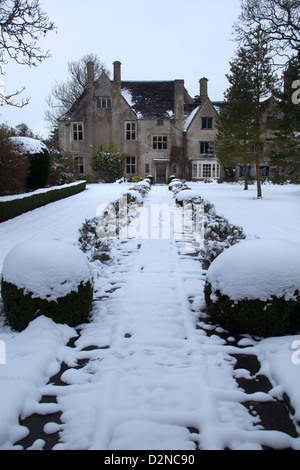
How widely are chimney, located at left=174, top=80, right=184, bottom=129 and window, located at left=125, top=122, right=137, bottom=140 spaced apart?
14.5 feet

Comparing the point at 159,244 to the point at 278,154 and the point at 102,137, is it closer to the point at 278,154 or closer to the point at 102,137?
the point at 278,154

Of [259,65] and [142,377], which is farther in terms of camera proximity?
[259,65]

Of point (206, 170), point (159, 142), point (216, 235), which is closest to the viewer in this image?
point (216, 235)

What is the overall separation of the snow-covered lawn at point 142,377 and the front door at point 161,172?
103 ft

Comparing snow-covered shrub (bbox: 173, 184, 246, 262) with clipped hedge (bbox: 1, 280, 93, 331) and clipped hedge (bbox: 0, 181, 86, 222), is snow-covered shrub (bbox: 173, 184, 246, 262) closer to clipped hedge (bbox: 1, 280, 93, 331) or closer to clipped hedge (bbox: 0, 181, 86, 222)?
clipped hedge (bbox: 1, 280, 93, 331)

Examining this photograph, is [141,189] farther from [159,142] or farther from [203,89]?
[203,89]

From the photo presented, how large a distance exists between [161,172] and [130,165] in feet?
10.8

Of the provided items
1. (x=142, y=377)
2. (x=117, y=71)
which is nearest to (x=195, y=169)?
(x=117, y=71)

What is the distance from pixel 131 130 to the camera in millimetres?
36219

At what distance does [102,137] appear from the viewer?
36469 mm

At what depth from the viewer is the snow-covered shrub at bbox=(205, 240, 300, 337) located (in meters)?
4.15

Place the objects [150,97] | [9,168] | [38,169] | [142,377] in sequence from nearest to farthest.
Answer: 1. [142,377]
2. [9,168]
3. [38,169]
4. [150,97]
